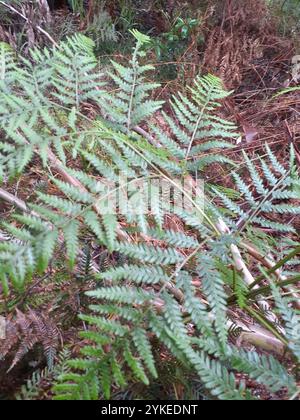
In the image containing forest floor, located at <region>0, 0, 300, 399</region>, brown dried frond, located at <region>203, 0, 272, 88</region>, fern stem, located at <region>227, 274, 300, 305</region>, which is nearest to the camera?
A: fern stem, located at <region>227, 274, 300, 305</region>

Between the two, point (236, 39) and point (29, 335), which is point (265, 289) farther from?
point (236, 39)

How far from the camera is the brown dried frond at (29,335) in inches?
47.0

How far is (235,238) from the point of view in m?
1.19

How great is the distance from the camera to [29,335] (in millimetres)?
1221

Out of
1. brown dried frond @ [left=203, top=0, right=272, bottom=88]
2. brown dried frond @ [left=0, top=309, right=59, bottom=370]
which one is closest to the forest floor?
brown dried frond @ [left=203, top=0, right=272, bottom=88]

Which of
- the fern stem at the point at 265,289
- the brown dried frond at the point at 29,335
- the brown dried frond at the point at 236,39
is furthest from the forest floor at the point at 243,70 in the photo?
the fern stem at the point at 265,289

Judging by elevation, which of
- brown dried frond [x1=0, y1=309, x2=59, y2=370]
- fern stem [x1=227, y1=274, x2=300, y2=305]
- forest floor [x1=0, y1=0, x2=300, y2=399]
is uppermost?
forest floor [x1=0, y1=0, x2=300, y2=399]

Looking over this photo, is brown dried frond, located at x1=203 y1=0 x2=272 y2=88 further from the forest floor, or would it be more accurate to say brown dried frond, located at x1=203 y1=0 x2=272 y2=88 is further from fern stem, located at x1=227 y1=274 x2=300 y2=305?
fern stem, located at x1=227 y1=274 x2=300 y2=305

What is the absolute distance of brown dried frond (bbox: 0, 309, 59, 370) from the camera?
1.19m

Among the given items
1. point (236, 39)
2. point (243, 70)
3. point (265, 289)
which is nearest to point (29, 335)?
point (265, 289)

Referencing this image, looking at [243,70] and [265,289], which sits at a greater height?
[243,70]

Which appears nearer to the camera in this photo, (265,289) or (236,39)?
(265,289)

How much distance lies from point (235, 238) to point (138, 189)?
0.31 metres

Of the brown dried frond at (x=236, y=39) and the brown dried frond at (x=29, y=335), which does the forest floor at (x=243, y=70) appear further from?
the brown dried frond at (x=29, y=335)
